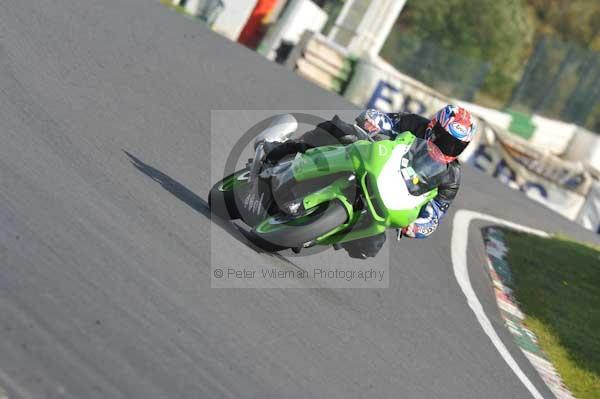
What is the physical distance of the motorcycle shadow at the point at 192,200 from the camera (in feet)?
22.8

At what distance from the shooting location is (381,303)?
7.43 metres

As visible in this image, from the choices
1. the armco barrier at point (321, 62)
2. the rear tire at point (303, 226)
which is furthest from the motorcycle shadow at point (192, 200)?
the armco barrier at point (321, 62)

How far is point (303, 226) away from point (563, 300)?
5.30m

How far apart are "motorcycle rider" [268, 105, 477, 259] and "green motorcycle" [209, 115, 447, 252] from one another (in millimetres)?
73

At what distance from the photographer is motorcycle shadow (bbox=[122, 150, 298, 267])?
22.8 ft

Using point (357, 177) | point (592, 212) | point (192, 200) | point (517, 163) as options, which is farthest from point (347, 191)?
point (592, 212)

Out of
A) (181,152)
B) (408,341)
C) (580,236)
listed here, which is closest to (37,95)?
(181,152)

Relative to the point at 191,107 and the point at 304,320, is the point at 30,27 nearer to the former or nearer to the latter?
the point at 191,107

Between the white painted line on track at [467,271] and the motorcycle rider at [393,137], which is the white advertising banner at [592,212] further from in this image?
the motorcycle rider at [393,137]

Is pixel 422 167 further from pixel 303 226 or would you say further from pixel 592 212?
pixel 592 212

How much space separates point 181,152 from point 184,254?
2855 millimetres

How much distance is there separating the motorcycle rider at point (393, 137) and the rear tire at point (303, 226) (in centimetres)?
46

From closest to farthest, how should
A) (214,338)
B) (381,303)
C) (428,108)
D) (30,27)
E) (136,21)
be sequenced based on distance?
(214,338) → (381,303) → (30,27) → (136,21) → (428,108)

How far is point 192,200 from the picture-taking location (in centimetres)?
732
